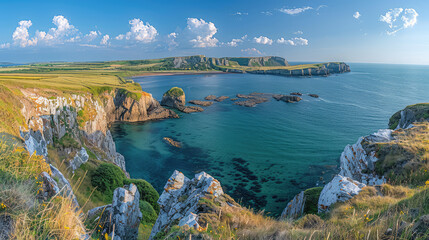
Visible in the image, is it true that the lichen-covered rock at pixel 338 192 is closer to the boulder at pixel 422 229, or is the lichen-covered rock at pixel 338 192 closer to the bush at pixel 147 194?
the boulder at pixel 422 229

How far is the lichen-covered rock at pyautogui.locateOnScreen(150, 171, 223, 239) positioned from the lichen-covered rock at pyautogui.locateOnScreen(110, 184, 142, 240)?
4.98 feet

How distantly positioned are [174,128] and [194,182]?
153 feet

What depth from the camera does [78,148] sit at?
24.8m

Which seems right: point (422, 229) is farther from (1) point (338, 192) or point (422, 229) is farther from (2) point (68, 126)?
(2) point (68, 126)

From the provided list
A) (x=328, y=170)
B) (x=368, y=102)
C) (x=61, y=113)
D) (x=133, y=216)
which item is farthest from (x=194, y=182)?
(x=368, y=102)

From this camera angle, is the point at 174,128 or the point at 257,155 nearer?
the point at 257,155

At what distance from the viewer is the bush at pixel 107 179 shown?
2097 cm

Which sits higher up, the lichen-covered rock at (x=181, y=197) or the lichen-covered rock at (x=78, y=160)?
the lichen-covered rock at (x=181, y=197)

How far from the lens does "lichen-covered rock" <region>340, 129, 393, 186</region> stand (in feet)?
59.7

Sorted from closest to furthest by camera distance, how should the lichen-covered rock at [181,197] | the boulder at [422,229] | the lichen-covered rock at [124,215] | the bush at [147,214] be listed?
the boulder at [422,229] → the lichen-covered rock at [181,197] → the lichen-covered rock at [124,215] → the bush at [147,214]

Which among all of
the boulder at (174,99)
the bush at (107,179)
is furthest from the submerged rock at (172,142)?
the boulder at (174,99)

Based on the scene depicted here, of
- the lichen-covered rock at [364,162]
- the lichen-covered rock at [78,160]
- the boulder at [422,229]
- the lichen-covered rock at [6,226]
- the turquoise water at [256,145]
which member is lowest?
the turquoise water at [256,145]

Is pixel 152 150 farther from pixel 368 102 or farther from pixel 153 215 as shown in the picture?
pixel 368 102

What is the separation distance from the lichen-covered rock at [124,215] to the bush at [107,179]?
33.6ft
